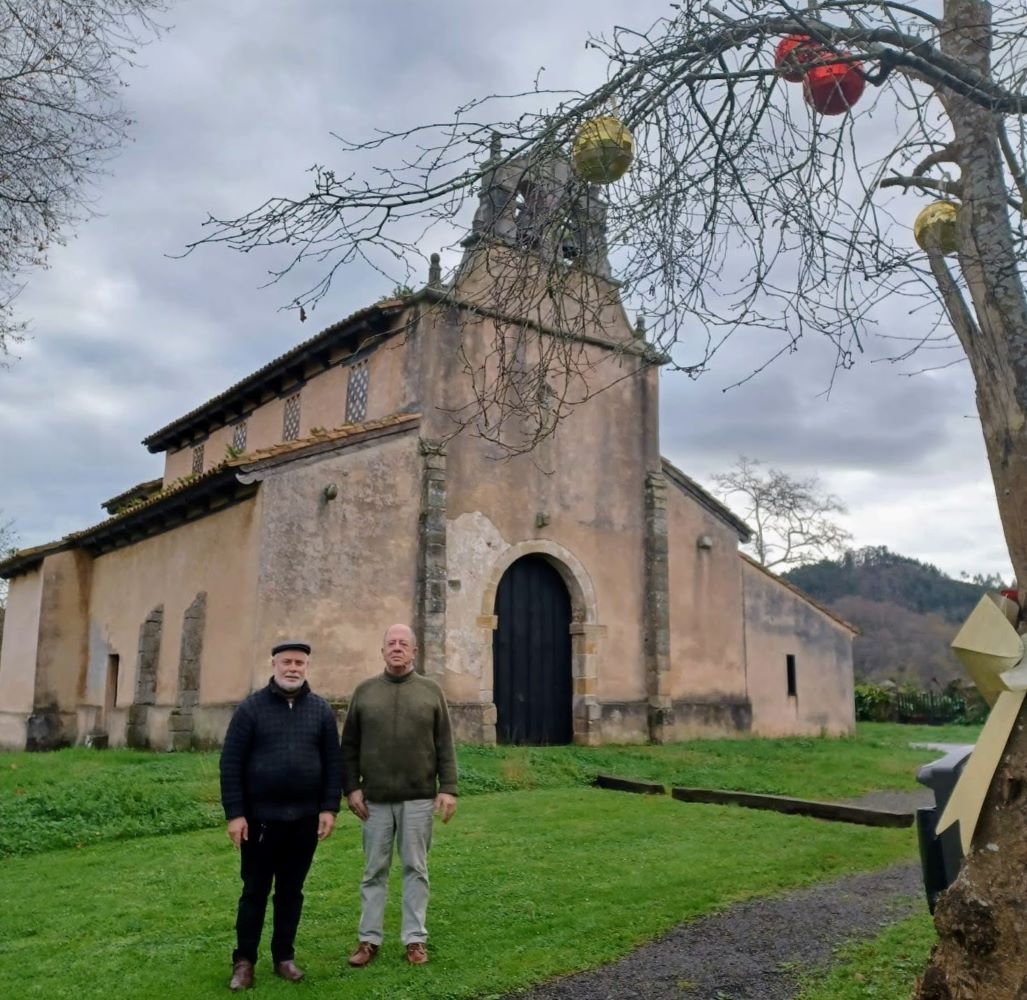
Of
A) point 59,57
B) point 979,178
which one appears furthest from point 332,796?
point 59,57

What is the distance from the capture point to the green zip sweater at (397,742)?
5941 mm

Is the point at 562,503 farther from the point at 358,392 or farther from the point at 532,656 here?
the point at 358,392

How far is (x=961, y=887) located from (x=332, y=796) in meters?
3.37

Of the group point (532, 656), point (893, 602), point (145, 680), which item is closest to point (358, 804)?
point (532, 656)

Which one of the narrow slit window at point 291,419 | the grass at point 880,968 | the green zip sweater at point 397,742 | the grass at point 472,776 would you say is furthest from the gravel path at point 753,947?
the narrow slit window at point 291,419

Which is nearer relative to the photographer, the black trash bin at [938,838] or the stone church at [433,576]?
the black trash bin at [938,838]

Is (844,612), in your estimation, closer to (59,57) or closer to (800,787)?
(800,787)

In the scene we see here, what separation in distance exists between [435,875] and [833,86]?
617 cm

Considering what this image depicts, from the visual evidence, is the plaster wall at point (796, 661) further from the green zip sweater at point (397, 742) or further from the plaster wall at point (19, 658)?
the green zip sweater at point (397, 742)

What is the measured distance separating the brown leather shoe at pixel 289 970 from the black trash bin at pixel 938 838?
3.48 meters

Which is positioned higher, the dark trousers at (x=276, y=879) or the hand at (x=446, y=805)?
the hand at (x=446, y=805)

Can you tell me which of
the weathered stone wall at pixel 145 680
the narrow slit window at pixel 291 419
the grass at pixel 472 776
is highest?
the narrow slit window at pixel 291 419

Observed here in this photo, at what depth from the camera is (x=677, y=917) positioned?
6523 mm

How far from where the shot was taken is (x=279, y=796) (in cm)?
555
